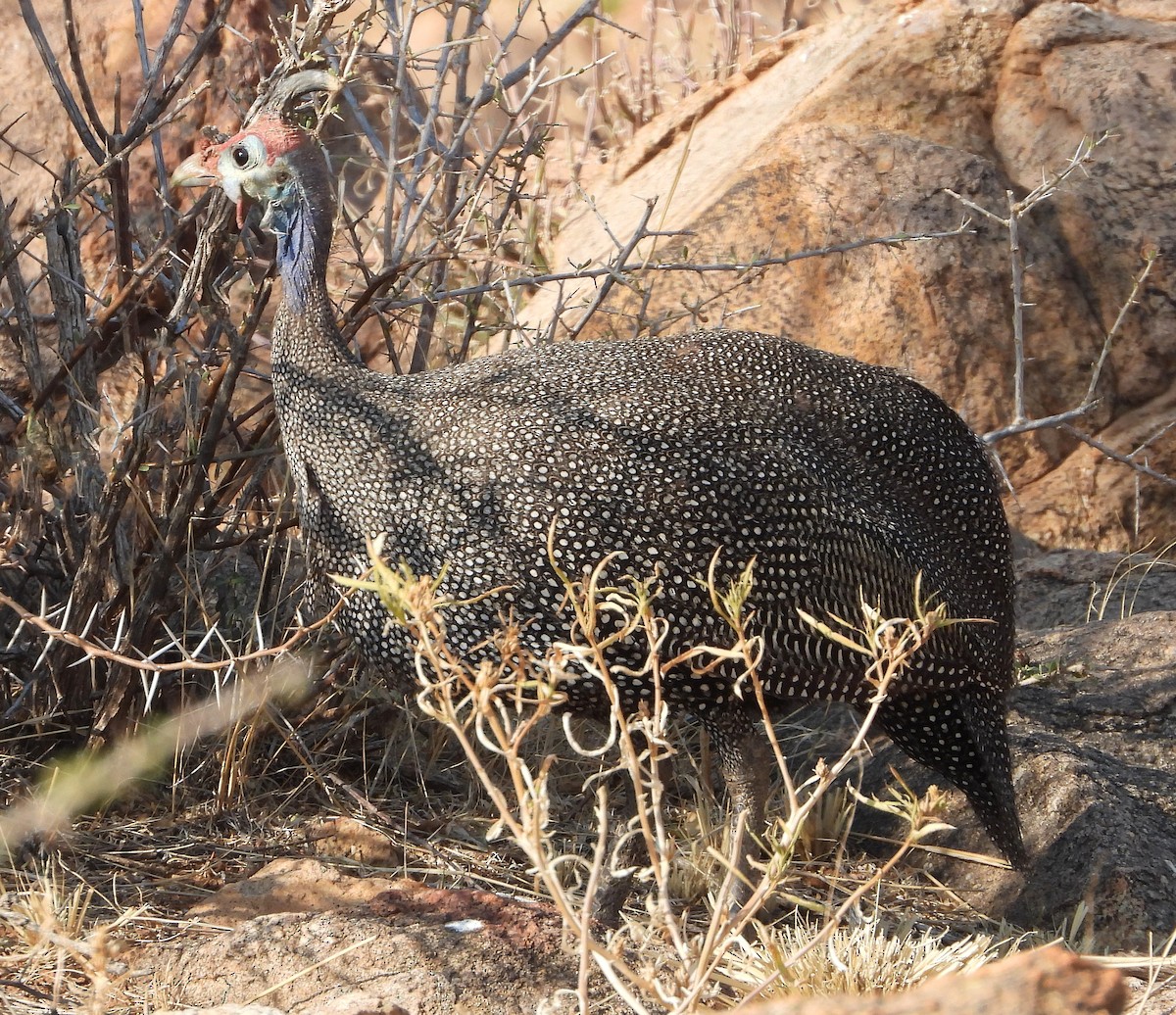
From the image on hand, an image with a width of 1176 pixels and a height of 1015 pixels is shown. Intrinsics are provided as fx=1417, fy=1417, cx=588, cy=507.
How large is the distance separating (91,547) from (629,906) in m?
1.67

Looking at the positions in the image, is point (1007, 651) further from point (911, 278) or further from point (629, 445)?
point (911, 278)

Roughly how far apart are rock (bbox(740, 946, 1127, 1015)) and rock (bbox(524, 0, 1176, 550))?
3.76 m

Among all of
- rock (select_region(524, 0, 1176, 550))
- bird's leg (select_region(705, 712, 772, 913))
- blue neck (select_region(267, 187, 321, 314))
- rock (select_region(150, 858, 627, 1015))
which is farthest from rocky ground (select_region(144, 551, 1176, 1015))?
blue neck (select_region(267, 187, 321, 314))

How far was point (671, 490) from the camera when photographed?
3.34m

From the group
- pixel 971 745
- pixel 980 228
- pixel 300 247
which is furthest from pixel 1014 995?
pixel 980 228

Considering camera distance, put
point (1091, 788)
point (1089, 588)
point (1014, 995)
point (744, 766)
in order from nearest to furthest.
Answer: point (1014, 995)
point (744, 766)
point (1091, 788)
point (1089, 588)

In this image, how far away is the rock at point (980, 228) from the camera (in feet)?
18.3

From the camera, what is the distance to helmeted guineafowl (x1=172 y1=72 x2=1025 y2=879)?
3.31m

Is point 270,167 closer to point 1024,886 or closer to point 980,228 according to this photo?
point 1024,886

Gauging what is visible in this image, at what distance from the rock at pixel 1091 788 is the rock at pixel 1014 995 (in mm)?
1850

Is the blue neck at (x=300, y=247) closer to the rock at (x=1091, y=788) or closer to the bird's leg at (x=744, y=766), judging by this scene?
the bird's leg at (x=744, y=766)

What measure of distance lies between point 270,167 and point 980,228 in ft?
10.2

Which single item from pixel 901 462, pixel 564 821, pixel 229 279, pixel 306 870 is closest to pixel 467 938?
pixel 306 870

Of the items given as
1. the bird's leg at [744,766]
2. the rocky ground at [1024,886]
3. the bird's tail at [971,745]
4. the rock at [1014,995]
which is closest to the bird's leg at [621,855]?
the bird's leg at [744,766]
